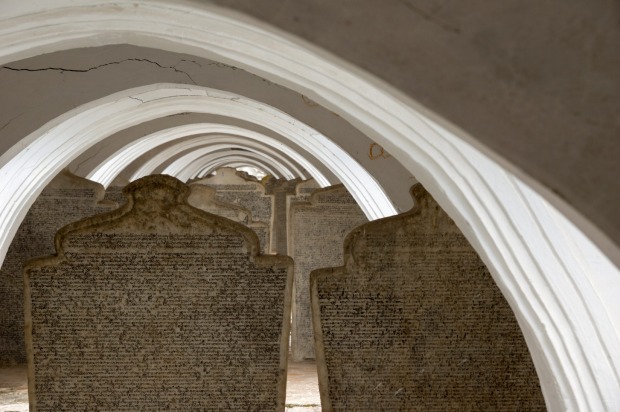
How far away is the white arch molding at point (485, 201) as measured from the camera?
2844 mm

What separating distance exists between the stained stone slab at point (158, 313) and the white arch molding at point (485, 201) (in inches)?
60.3

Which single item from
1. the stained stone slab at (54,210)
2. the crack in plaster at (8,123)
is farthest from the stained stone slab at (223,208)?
the crack in plaster at (8,123)

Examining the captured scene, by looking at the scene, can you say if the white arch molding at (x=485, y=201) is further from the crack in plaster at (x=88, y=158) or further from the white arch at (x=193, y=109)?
the crack in plaster at (x=88, y=158)

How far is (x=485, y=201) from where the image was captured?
113 inches

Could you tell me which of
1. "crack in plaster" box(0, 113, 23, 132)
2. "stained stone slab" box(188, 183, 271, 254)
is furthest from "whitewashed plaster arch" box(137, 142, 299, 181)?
"crack in plaster" box(0, 113, 23, 132)

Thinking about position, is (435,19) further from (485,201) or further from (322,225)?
(322,225)

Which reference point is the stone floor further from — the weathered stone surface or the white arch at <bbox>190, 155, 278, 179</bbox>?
the white arch at <bbox>190, 155, 278, 179</bbox>

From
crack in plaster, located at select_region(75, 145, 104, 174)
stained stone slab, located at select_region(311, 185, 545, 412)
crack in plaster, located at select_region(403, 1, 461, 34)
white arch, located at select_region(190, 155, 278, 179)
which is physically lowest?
stained stone slab, located at select_region(311, 185, 545, 412)

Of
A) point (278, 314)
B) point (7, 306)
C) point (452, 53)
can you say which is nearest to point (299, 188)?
point (7, 306)

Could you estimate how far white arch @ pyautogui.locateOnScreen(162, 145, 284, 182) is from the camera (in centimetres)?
1595

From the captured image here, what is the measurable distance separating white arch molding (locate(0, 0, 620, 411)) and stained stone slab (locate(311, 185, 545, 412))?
4.51ft

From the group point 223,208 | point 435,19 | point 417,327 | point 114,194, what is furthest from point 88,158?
point 435,19

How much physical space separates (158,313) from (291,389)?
328 cm

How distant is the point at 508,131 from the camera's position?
1.42m
